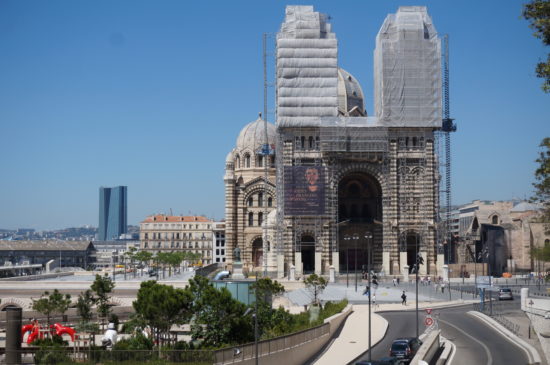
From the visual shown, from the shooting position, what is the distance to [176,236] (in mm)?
154750

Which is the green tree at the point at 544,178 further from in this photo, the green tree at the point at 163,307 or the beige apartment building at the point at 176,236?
the beige apartment building at the point at 176,236

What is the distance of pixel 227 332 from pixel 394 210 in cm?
5090

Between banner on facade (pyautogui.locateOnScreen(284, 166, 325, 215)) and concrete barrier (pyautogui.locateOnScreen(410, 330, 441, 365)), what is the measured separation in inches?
1749

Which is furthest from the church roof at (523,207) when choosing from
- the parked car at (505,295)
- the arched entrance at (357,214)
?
the parked car at (505,295)

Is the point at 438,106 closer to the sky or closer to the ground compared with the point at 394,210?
closer to the sky

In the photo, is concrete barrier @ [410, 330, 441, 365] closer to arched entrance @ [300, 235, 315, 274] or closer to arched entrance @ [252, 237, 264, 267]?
arched entrance @ [300, 235, 315, 274]

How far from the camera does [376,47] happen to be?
289 ft

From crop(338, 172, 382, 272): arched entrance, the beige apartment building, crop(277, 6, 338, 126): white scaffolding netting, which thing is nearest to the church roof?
crop(338, 172, 382, 272): arched entrance

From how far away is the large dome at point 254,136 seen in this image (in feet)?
331

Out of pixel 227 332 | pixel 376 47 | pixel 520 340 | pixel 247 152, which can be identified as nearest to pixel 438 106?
pixel 376 47

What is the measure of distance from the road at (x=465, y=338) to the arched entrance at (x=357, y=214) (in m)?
34.6

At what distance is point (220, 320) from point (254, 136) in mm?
68564

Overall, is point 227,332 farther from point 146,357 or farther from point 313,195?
point 313,195

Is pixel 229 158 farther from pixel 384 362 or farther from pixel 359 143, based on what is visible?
pixel 384 362
